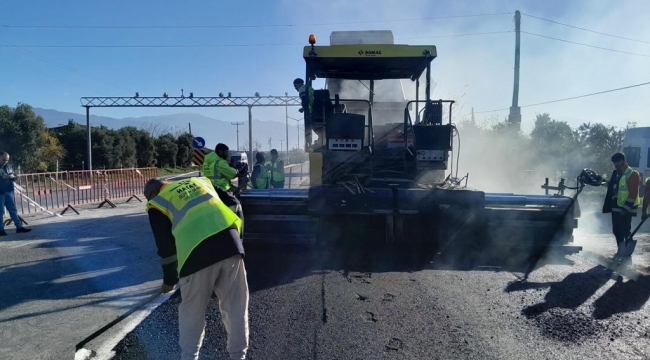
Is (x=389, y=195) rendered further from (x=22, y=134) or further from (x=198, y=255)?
(x=22, y=134)

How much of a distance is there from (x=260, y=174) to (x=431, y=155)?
5073 mm

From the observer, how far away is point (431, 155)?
273 inches

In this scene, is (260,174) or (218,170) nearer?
(218,170)

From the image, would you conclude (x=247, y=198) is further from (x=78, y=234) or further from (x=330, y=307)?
(x=78, y=234)

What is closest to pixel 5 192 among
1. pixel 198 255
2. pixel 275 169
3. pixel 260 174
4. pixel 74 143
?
pixel 260 174

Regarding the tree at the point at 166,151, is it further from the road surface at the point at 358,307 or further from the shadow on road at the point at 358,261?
the shadow on road at the point at 358,261

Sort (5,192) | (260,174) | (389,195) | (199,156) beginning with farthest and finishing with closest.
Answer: (199,156)
(260,174)
(5,192)
(389,195)

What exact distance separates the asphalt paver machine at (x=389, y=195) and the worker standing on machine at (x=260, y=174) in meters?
3.21

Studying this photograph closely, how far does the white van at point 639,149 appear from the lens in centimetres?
1443

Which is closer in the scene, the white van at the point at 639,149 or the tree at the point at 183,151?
the white van at the point at 639,149

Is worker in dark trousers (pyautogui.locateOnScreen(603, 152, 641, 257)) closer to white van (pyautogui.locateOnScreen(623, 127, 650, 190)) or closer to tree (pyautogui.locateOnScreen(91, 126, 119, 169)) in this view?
white van (pyautogui.locateOnScreen(623, 127, 650, 190))

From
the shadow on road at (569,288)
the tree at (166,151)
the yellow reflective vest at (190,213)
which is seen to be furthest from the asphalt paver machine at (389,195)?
the tree at (166,151)

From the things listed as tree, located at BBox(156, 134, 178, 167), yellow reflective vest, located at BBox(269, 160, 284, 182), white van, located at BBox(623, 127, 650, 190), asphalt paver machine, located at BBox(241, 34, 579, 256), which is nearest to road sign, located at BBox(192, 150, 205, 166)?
yellow reflective vest, located at BBox(269, 160, 284, 182)

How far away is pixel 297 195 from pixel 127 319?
3.09m
